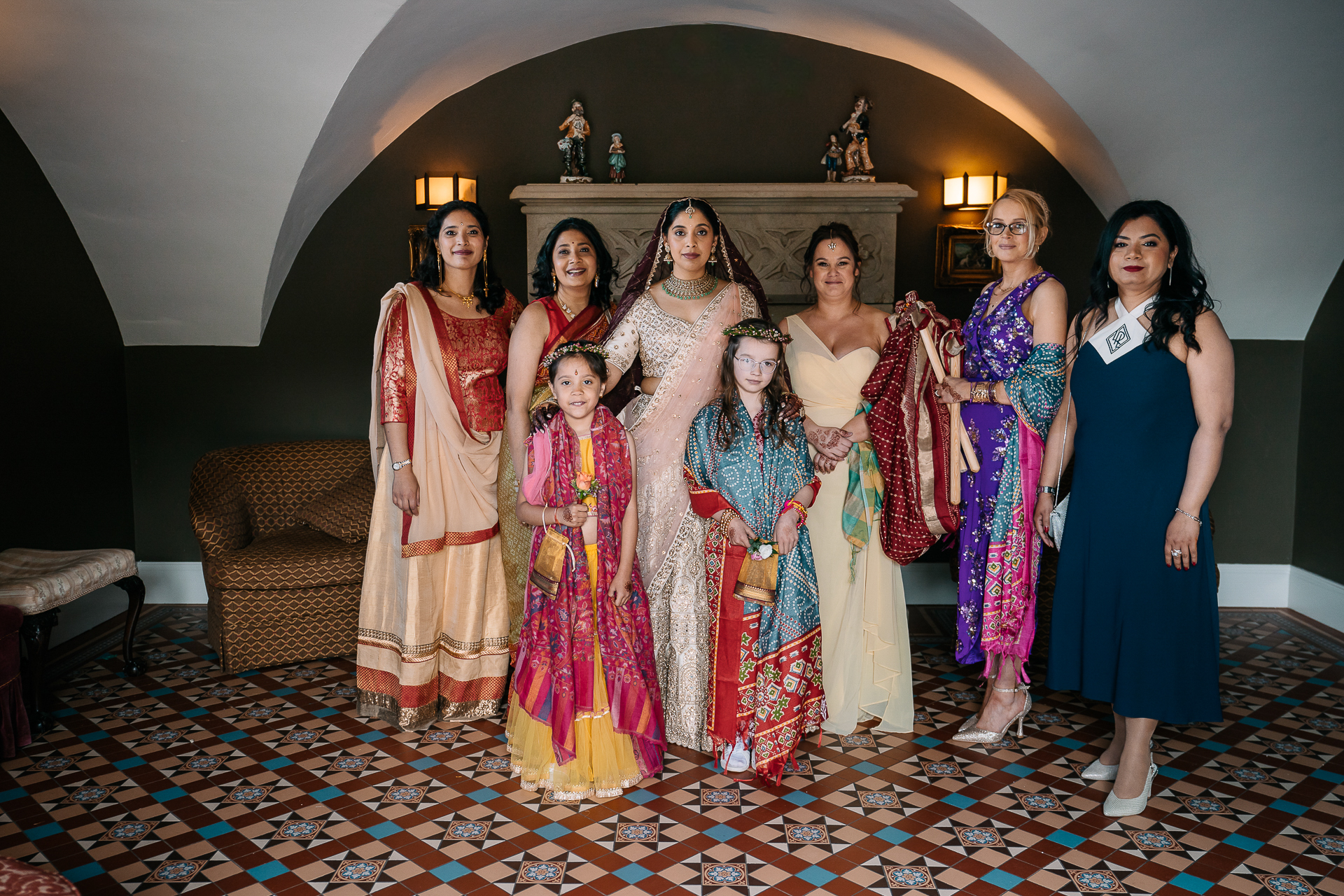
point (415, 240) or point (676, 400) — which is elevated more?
point (415, 240)

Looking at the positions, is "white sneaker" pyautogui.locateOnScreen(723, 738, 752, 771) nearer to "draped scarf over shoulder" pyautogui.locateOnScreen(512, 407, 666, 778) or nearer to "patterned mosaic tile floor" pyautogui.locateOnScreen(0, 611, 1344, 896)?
"patterned mosaic tile floor" pyautogui.locateOnScreen(0, 611, 1344, 896)

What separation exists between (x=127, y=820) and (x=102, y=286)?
317 centimetres

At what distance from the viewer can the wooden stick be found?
3.18 m

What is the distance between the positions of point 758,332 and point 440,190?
2798mm

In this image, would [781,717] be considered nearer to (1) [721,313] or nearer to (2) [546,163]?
(1) [721,313]

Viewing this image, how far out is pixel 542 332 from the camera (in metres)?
3.36

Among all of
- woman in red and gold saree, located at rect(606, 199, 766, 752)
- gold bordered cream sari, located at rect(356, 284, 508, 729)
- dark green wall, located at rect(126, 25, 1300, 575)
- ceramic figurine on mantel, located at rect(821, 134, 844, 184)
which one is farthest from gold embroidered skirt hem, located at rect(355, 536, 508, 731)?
ceramic figurine on mantel, located at rect(821, 134, 844, 184)

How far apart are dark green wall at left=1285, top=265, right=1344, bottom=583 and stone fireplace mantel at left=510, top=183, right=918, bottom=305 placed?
89.9 inches

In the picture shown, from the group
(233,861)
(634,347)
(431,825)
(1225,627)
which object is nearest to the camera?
(233,861)

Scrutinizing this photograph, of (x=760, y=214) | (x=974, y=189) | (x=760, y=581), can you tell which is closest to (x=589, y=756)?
(x=760, y=581)

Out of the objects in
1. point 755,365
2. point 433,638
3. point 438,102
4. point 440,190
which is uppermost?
point 438,102

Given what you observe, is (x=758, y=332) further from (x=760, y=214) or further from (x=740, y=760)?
(x=760, y=214)

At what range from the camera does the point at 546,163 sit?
16.7 feet

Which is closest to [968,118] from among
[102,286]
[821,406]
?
[821,406]
